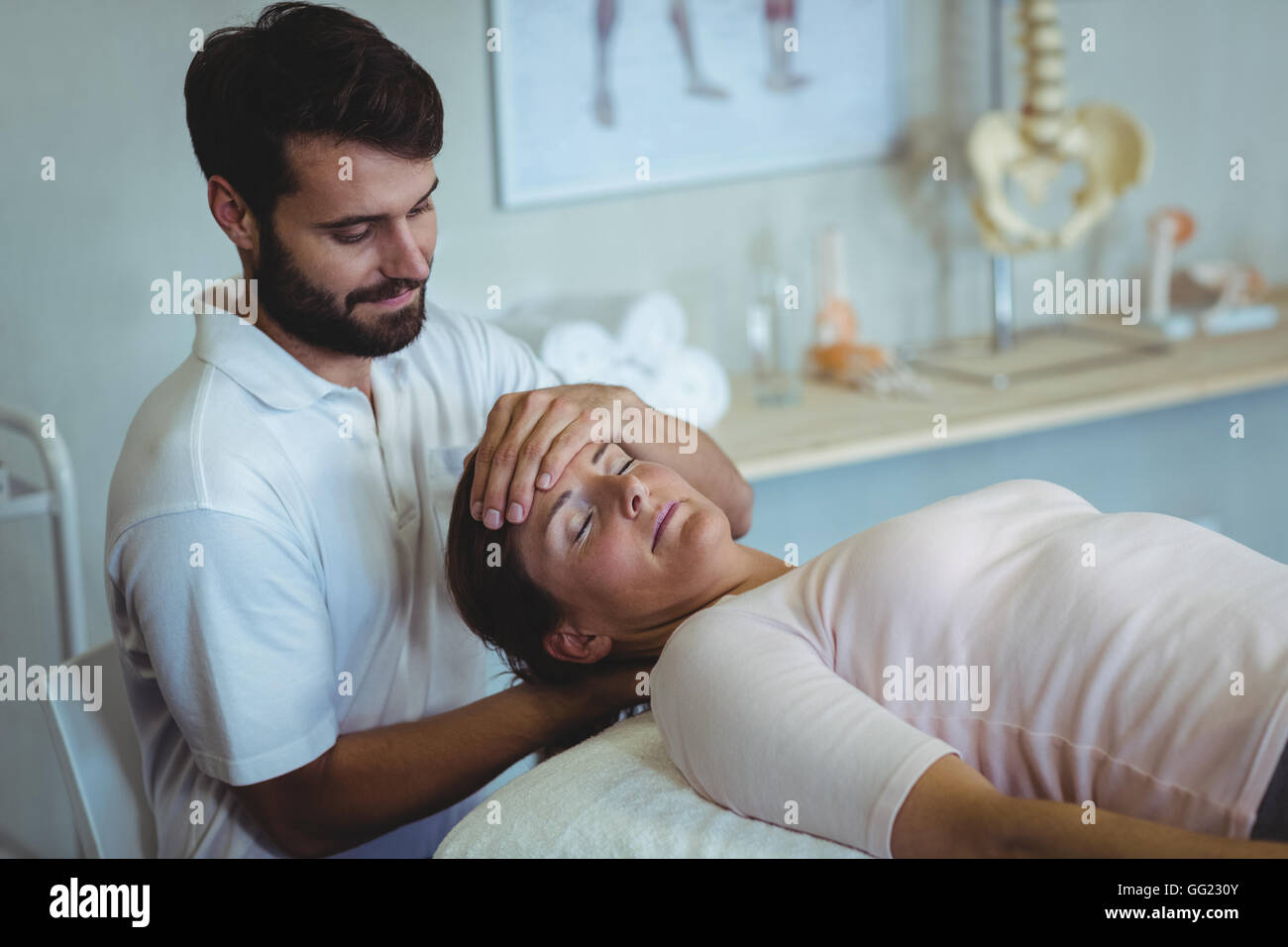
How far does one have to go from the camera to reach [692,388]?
2.00 meters

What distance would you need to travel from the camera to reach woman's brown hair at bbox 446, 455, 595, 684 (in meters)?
1.19

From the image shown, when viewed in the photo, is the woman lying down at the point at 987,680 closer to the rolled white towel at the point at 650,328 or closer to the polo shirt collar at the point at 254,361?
the polo shirt collar at the point at 254,361

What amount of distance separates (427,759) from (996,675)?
55cm

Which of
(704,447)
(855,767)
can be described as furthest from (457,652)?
(855,767)

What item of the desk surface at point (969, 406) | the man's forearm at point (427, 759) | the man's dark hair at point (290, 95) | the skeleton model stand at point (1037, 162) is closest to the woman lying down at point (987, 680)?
the man's forearm at point (427, 759)

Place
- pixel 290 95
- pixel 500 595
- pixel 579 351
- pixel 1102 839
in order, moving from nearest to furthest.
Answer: pixel 1102 839, pixel 290 95, pixel 500 595, pixel 579 351

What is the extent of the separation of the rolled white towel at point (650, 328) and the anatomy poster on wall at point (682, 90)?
33cm

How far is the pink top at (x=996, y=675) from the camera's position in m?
0.87

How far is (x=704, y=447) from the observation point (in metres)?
1.40

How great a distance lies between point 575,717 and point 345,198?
0.54m

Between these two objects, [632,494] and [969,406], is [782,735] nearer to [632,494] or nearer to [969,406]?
[632,494]

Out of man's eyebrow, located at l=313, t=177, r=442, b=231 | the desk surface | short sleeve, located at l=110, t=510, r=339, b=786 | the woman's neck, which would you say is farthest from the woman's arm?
the desk surface

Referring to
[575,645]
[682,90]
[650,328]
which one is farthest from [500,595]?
[682,90]

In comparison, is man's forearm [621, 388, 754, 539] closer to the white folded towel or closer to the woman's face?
the woman's face
